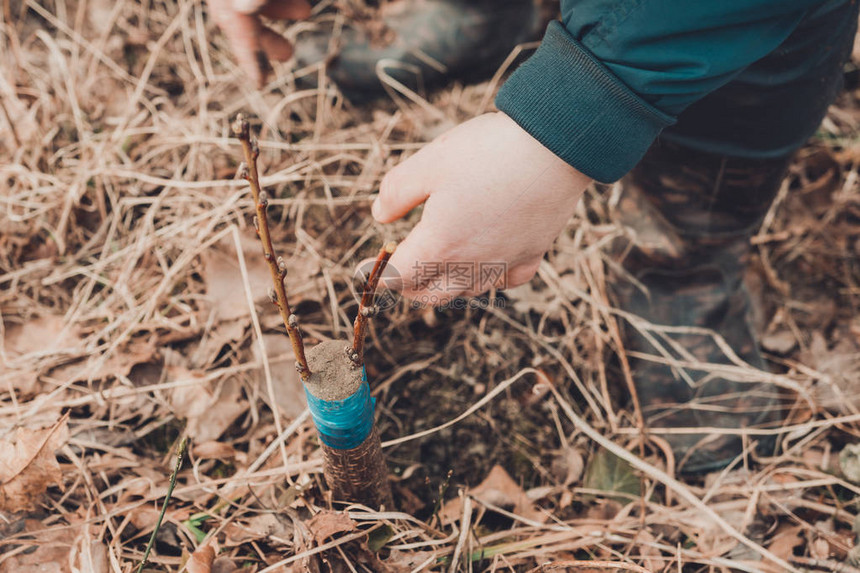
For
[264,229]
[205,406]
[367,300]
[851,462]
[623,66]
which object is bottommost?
[851,462]

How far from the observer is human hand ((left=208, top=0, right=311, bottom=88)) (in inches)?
43.9

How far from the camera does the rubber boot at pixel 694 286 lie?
147 cm

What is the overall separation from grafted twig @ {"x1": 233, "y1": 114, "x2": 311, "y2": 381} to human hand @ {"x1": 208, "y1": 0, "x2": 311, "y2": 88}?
0.47 m

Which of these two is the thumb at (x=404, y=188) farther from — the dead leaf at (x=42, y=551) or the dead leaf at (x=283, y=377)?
the dead leaf at (x=42, y=551)

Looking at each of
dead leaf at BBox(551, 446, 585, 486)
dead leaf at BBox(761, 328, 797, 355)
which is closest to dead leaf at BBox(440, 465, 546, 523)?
dead leaf at BBox(551, 446, 585, 486)

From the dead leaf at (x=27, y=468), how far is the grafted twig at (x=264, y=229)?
0.54 meters

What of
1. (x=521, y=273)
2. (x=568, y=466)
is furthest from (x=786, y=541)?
(x=521, y=273)

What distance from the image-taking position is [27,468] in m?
1.06

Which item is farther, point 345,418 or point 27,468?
point 27,468

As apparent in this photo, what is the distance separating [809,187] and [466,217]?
1445 millimetres

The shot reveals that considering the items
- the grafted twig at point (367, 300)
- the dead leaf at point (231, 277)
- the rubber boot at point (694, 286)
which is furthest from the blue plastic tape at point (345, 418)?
the rubber boot at point (694, 286)

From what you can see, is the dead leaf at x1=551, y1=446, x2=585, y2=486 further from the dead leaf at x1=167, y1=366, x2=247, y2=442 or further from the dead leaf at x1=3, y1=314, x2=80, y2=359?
the dead leaf at x1=3, y1=314, x2=80, y2=359

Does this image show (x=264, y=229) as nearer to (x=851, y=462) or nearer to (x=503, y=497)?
(x=503, y=497)

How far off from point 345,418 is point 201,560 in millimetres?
395
